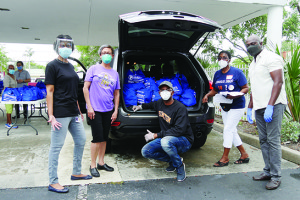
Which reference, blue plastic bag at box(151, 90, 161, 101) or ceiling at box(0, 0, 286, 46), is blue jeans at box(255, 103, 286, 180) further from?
ceiling at box(0, 0, 286, 46)

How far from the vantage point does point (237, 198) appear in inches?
108

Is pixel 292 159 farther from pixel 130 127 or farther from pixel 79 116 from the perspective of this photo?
pixel 79 116

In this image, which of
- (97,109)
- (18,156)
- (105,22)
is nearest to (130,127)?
(97,109)

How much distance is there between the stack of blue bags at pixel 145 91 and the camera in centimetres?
381

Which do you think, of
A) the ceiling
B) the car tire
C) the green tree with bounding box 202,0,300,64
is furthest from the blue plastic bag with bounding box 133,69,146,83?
the green tree with bounding box 202,0,300,64

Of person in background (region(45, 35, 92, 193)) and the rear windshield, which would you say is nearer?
person in background (region(45, 35, 92, 193))

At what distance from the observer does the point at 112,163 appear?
3812mm

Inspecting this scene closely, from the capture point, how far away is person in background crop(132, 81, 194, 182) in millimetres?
3263

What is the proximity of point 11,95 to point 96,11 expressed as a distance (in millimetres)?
3086

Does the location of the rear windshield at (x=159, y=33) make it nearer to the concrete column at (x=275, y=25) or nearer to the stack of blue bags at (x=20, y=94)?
the concrete column at (x=275, y=25)

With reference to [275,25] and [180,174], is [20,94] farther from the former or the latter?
[275,25]

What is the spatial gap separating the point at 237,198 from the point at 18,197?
239 centimetres

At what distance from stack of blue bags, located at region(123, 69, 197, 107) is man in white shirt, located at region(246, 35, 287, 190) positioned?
103 cm

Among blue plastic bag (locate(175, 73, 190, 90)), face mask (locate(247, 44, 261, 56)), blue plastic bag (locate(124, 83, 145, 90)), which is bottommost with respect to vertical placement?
blue plastic bag (locate(124, 83, 145, 90))
